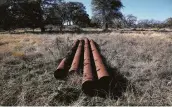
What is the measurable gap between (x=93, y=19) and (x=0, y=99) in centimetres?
3372

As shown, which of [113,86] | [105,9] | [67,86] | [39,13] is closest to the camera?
[67,86]

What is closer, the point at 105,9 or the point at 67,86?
the point at 67,86

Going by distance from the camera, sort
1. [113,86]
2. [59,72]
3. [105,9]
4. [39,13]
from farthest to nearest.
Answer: [105,9] < [39,13] < [59,72] < [113,86]

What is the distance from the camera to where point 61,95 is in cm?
432

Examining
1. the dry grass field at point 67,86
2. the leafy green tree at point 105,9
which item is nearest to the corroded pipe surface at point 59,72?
the dry grass field at point 67,86

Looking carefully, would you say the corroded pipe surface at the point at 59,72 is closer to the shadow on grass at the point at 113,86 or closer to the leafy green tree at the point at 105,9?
the shadow on grass at the point at 113,86

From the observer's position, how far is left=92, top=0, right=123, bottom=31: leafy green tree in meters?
36.0

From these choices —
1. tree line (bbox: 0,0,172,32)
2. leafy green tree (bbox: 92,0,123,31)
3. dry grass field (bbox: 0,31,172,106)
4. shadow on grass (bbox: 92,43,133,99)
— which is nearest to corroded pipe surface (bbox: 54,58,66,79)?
dry grass field (bbox: 0,31,172,106)

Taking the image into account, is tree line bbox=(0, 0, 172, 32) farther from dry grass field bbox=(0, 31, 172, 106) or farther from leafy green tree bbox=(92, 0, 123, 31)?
dry grass field bbox=(0, 31, 172, 106)

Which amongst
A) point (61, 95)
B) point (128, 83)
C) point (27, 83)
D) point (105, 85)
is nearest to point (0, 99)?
point (27, 83)

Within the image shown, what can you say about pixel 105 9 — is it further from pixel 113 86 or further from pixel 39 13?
pixel 113 86

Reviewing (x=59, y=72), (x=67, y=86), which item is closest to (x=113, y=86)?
(x=67, y=86)

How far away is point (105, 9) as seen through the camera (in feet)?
118

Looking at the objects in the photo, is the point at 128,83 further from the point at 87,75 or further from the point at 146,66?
the point at 146,66
